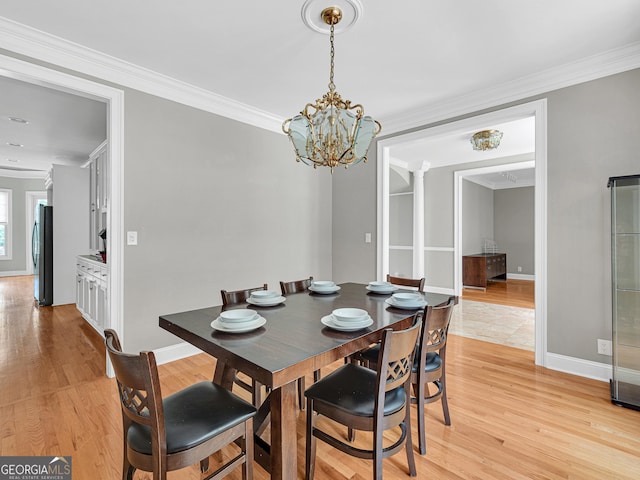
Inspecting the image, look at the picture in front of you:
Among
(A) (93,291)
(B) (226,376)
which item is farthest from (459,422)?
(A) (93,291)

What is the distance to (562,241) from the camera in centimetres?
278

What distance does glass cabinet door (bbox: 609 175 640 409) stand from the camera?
229 cm

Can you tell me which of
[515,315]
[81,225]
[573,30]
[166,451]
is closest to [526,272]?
[515,315]

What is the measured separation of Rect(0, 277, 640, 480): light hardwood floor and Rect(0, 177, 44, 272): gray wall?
6679 millimetres

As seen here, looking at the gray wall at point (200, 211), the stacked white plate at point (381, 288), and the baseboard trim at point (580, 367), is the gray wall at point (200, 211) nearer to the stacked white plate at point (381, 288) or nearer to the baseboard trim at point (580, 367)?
the stacked white plate at point (381, 288)

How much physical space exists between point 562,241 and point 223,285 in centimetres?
331

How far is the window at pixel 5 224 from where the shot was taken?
7.79m

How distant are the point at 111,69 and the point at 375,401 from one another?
3170 mm

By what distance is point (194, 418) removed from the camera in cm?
123

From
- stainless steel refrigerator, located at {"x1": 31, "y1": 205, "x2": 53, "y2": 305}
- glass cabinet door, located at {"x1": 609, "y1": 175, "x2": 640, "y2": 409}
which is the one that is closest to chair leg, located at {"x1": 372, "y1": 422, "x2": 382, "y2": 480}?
glass cabinet door, located at {"x1": 609, "y1": 175, "x2": 640, "y2": 409}

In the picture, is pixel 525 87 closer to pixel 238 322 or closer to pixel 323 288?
pixel 323 288

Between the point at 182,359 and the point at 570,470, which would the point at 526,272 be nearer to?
the point at 570,470

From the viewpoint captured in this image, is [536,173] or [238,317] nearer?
[238,317]

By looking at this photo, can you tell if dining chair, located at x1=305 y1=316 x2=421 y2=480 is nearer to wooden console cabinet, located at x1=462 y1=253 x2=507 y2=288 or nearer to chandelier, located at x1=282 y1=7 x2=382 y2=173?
chandelier, located at x1=282 y1=7 x2=382 y2=173
